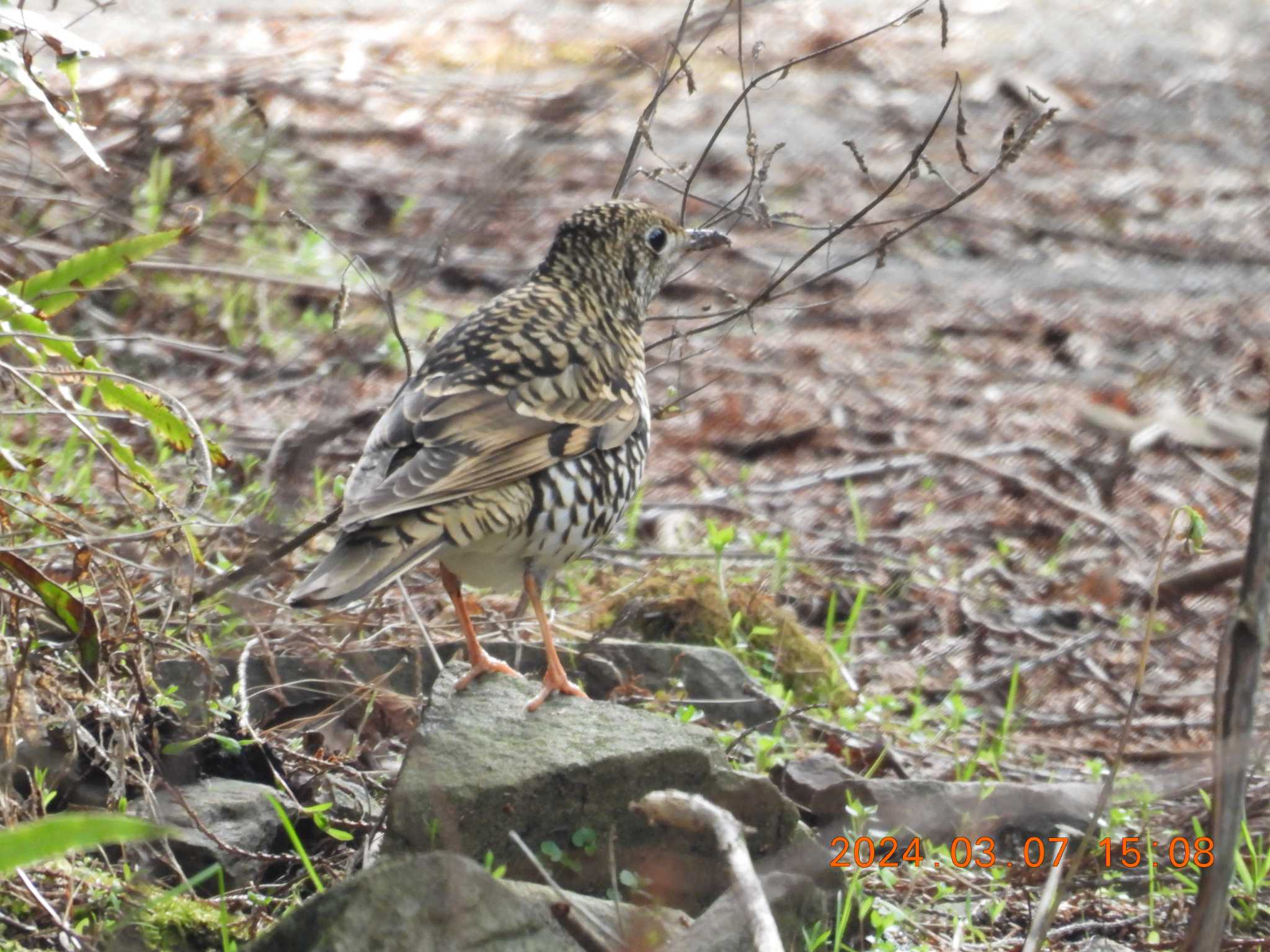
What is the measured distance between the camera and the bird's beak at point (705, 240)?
5512 mm

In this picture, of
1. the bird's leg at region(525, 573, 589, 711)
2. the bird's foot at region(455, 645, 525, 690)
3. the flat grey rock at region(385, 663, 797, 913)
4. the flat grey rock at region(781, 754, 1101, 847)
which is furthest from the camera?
the flat grey rock at region(781, 754, 1101, 847)

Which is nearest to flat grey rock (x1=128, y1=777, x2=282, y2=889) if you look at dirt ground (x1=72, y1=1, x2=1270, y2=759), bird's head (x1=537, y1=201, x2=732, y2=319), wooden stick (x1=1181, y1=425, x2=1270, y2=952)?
dirt ground (x1=72, y1=1, x2=1270, y2=759)

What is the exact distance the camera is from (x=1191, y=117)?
13750 mm

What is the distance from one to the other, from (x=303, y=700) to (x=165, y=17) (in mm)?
9536

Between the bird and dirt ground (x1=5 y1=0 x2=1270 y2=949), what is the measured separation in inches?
14.0

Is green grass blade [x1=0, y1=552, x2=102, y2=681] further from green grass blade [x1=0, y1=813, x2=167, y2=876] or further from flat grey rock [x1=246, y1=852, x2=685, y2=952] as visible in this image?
green grass blade [x1=0, y1=813, x2=167, y2=876]

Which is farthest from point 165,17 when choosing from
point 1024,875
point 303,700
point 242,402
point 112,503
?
point 1024,875

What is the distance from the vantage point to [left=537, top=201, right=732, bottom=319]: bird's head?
5.45 meters

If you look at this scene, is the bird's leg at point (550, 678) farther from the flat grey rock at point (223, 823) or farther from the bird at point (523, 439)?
the flat grey rock at point (223, 823)

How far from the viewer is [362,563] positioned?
13.2 ft

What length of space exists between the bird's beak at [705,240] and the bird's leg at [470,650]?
1.43 metres
